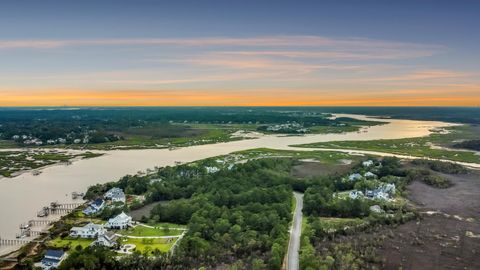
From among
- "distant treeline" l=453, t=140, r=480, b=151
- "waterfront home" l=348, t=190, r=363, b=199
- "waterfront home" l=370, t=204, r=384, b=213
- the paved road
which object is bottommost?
the paved road

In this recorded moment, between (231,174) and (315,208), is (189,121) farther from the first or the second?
(315,208)

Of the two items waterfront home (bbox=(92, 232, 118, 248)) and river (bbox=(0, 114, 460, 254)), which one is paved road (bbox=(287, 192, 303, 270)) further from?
river (bbox=(0, 114, 460, 254))

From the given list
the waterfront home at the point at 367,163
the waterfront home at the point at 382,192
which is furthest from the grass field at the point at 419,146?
the waterfront home at the point at 382,192

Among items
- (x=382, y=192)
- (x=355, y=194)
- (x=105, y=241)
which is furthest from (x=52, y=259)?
(x=382, y=192)

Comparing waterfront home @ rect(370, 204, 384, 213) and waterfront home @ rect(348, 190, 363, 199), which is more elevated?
waterfront home @ rect(348, 190, 363, 199)

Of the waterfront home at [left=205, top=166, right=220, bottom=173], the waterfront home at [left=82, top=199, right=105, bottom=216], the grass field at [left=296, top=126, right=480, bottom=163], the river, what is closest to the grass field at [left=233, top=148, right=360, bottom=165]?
the river
